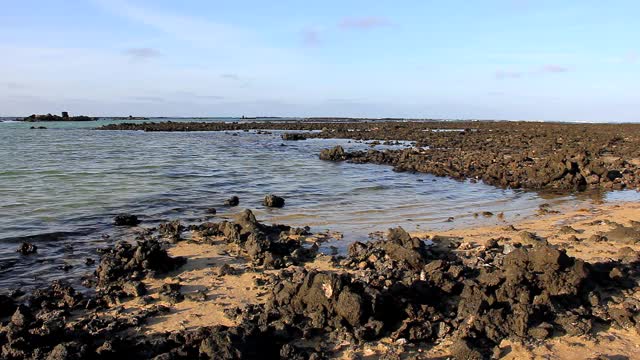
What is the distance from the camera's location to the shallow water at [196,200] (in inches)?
431

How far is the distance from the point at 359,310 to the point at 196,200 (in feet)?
38.0

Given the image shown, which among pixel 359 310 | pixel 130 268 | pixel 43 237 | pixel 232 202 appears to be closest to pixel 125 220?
pixel 43 237

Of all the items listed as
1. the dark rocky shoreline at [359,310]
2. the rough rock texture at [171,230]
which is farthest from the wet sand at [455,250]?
the rough rock texture at [171,230]

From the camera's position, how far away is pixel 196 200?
16.5 metres

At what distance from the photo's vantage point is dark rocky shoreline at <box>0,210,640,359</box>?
557cm

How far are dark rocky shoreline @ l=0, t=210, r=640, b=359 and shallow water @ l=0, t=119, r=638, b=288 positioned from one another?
1911 mm

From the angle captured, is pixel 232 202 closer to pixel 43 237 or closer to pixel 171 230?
pixel 171 230

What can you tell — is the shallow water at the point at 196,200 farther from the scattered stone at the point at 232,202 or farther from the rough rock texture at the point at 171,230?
the rough rock texture at the point at 171,230

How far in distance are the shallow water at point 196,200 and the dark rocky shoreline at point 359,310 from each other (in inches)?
75.2

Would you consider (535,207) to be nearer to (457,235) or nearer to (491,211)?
(491,211)

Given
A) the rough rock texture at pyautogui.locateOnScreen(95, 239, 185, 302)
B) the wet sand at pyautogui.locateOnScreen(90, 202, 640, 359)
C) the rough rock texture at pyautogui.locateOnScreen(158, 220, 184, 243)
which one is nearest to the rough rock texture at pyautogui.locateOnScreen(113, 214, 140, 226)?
the rough rock texture at pyautogui.locateOnScreen(158, 220, 184, 243)

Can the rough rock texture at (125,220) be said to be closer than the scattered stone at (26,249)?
No

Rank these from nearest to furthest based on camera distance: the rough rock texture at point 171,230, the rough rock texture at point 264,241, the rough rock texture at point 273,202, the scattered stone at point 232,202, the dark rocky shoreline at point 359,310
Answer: the dark rocky shoreline at point 359,310 → the rough rock texture at point 264,241 → the rough rock texture at point 171,230 → the rough rock texture at point 273,202 → the scattered stone at point 232,202

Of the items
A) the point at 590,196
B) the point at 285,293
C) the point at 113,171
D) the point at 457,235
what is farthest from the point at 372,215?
the point at 113,171
